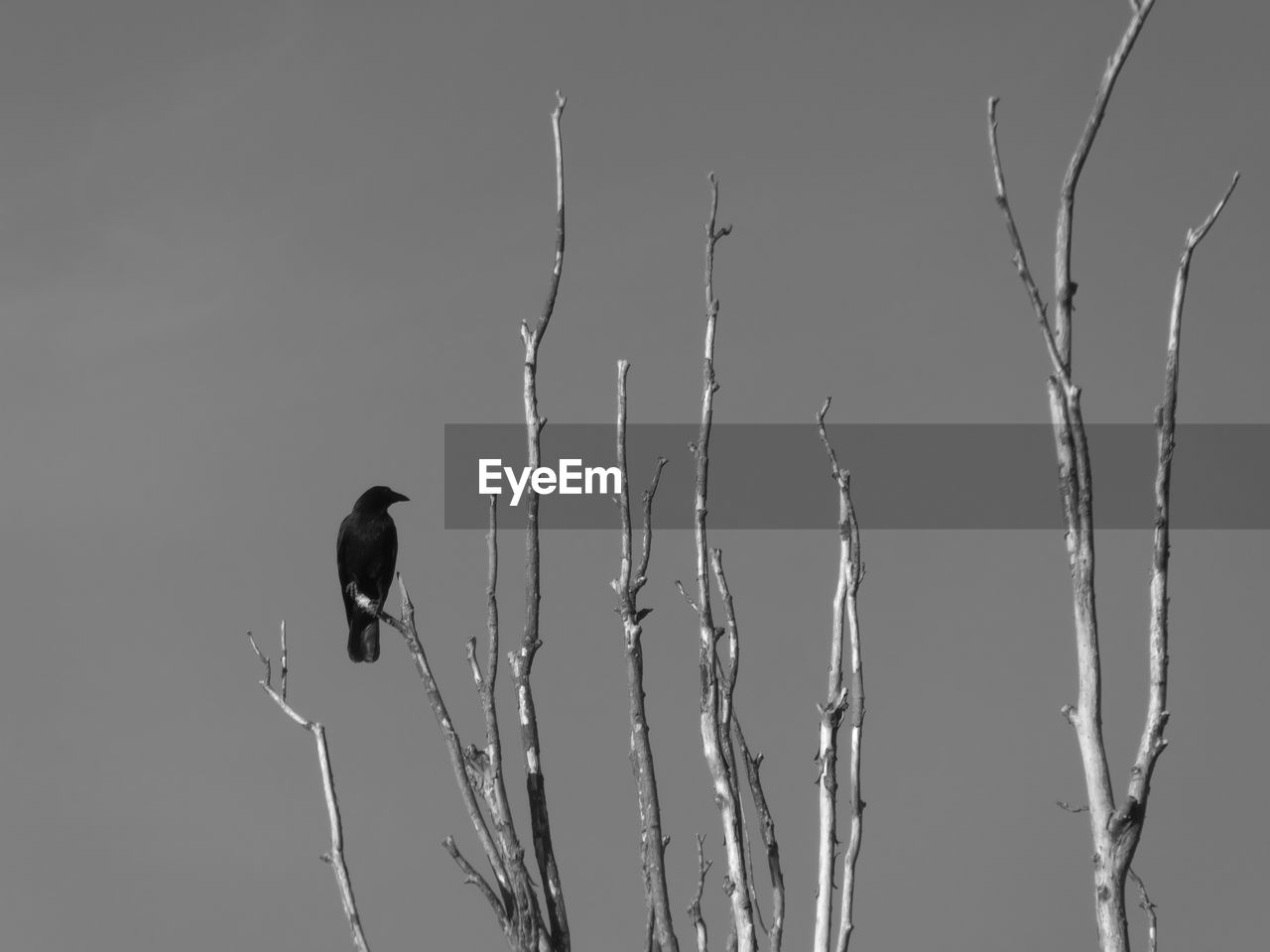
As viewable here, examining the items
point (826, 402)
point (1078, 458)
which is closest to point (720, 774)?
point (826, 402)

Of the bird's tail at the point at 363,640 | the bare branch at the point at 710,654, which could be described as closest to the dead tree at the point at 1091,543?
the bare branch at the point at 710,654

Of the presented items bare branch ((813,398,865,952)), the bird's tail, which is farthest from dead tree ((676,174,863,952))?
the bird's tail

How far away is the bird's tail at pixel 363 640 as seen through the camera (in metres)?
13.0

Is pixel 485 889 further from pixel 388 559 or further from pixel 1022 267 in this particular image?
pixel 388 559

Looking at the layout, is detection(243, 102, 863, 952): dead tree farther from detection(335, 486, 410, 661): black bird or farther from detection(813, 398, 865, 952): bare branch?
detection(335, 486, 410, 661): black bird

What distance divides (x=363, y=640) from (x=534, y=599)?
7.96 metres

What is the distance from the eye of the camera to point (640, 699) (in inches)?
208

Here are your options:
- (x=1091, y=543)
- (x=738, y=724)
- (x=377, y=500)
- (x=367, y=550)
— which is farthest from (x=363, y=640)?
(x=1091, y=543)

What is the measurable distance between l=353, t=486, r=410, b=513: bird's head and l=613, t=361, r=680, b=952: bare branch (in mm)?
9242

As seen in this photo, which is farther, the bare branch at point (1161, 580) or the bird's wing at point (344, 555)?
the bird's wing at point (344, 555)

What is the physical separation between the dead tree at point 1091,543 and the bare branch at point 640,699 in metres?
1.59

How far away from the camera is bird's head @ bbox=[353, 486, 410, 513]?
14.4 m

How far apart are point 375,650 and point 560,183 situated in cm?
841

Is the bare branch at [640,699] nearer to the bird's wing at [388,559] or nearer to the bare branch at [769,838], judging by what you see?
the bare branch at [769,838]
